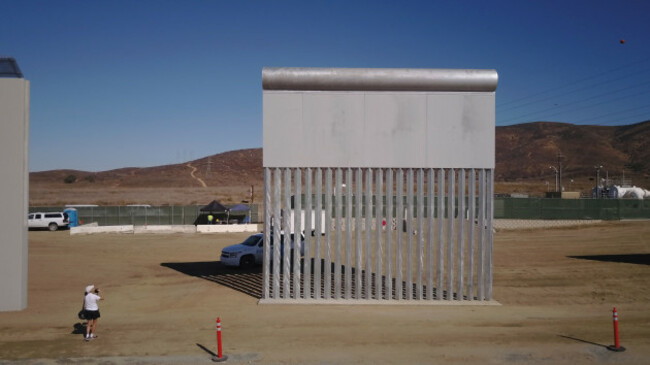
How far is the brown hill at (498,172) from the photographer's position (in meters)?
81.7

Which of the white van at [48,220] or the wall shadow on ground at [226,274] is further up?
the white van at [48,220]

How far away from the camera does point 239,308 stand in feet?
45.3

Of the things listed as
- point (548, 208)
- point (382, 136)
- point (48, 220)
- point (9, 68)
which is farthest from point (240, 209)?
point (382, 136)

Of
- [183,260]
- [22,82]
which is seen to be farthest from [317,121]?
[183,260]

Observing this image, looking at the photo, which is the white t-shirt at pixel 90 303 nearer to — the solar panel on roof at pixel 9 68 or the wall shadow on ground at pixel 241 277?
the wall shadow on ground at pixel 241 277

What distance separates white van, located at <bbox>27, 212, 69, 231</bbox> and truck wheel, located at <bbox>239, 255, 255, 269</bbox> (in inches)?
1073

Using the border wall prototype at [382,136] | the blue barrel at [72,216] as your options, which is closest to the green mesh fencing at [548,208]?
the border wall prototype at [382,136]

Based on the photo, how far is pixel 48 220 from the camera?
40.9 meters

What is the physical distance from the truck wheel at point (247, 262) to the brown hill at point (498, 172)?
165 ft

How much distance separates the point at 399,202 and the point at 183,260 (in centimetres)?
1317

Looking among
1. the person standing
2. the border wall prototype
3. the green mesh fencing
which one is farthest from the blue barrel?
the green mesh fencing

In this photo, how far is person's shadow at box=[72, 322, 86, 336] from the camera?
11.5m

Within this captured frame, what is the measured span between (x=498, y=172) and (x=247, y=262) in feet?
442

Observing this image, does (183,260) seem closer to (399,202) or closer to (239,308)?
(239,308)
